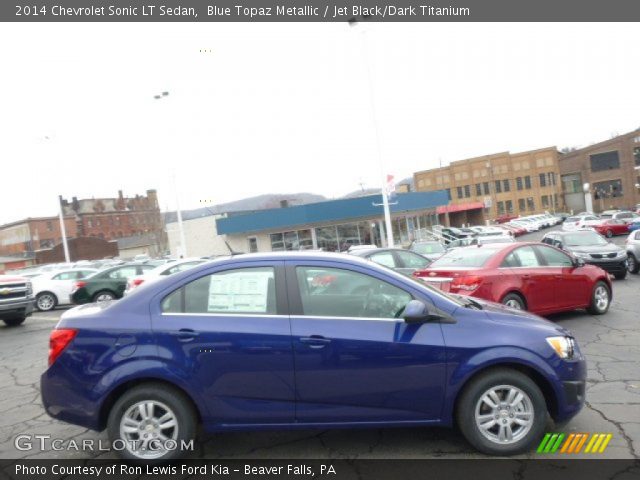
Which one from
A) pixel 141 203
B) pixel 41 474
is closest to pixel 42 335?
pixel 41 474

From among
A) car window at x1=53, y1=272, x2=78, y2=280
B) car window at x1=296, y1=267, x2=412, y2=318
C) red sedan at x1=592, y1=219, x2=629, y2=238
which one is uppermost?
car window at x1=296, y1=267, x2=412, y2=318

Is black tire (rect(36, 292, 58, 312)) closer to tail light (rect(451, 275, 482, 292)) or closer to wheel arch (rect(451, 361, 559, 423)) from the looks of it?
tail light (rect(451, 275, 482, 292))

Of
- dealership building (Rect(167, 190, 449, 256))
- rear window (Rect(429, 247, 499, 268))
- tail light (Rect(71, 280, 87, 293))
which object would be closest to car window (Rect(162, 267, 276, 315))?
rear window (Rect(429, 247, 499, 268))

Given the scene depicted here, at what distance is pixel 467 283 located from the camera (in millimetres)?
7703

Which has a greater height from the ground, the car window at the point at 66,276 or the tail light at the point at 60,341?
the tail light at the point at 60,341

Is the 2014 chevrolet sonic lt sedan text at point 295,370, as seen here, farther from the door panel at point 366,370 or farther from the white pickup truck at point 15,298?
the white pickup truck at point 15,298

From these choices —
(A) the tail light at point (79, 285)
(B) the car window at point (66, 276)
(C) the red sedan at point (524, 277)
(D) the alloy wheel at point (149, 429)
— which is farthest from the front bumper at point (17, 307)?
(D) the alloy wheel at point (149, 429)

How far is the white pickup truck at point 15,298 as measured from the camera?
40.1 feet

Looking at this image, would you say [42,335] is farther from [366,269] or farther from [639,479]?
[639,479]

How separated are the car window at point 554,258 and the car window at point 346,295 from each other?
5706mm

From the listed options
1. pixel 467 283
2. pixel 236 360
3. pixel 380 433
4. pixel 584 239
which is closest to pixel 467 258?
pixel 467 283

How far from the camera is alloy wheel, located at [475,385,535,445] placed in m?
3.81

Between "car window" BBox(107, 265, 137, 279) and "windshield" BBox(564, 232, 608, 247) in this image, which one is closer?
"windshield" BBox(564, 232, 608, 247)

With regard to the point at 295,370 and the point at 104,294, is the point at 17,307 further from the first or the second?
the point at 295,370
